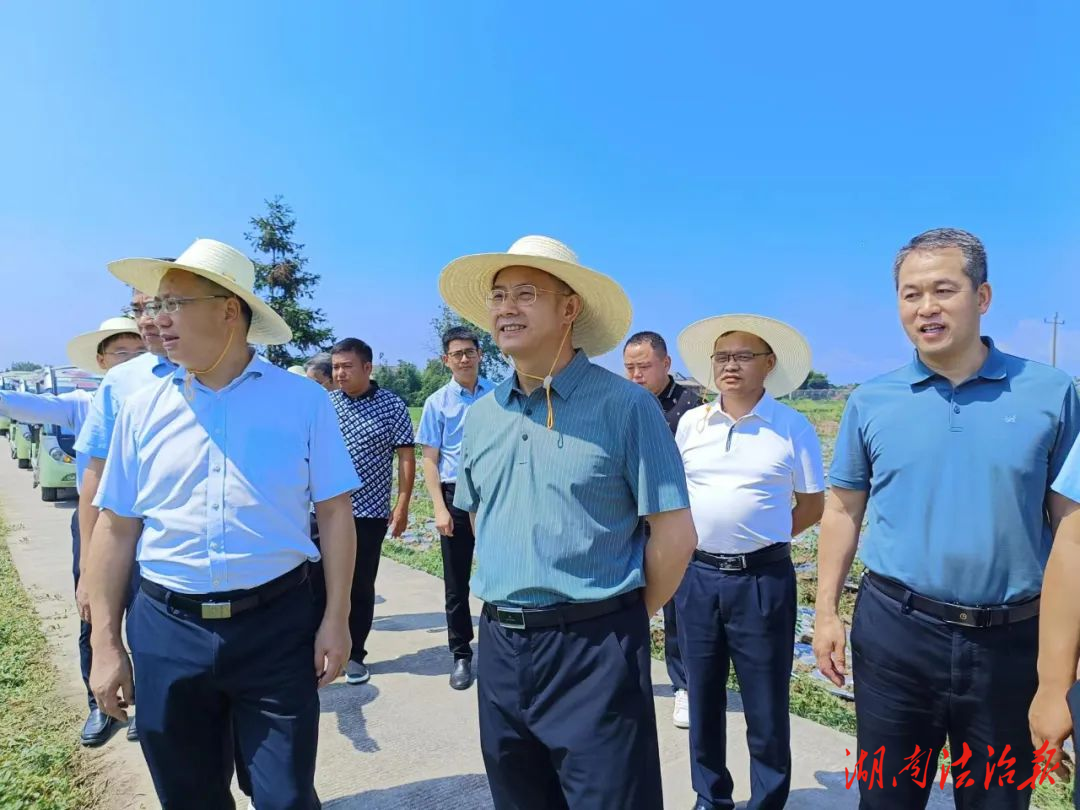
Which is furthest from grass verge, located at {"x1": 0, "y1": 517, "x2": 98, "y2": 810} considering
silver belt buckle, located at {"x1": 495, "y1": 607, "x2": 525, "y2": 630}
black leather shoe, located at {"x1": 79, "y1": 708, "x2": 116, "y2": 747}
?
silver belt buckle, located at {"x1": 495, "y1": 607, "x2": 525, "y2": 630}

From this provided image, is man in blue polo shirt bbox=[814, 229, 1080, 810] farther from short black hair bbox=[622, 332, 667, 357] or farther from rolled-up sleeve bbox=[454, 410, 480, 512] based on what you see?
short black hair bbox=[622, 332, 667, 357]

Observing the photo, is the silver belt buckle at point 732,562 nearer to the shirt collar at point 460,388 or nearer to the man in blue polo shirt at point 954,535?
the man in blue polo shirt at point 954,535

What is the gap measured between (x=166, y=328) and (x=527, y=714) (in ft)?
5.50

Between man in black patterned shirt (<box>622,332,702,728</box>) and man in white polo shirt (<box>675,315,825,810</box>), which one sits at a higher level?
man in black patterned shirt (<box>622,332,702,728</box>)

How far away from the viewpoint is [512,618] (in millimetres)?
1900

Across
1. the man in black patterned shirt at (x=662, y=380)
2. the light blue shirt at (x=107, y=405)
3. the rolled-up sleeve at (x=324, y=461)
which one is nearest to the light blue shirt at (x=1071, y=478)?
the rolled-up sleeve at (x=324, y=461)

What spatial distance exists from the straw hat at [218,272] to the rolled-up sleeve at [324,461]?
1.49 ft

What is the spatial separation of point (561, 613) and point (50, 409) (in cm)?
292

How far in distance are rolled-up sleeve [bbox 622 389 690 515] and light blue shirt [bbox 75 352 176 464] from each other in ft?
6.44

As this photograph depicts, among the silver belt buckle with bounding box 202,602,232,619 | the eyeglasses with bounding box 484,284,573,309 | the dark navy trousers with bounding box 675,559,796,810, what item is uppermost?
the eyeglasses with bounding box 484,284,573,309

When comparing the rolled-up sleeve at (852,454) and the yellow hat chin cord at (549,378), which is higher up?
the yellow hat chin cord at (549,378)

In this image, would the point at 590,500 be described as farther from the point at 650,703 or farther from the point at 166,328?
the point at 166,328

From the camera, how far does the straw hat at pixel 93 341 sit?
3.73 metres

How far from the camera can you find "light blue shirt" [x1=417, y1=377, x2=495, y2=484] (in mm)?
4633
